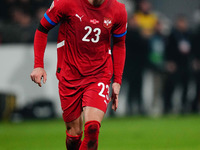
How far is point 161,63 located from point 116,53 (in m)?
7.21

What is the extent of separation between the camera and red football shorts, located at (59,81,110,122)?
5238 mm

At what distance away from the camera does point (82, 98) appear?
5.39 meters

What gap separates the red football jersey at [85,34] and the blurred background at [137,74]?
178 inches

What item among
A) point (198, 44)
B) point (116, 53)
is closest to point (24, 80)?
point (198, 44)

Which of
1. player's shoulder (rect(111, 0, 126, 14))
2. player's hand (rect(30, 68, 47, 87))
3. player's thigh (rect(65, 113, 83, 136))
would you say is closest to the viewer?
player's hand (rect(30, 68, 47, 87))

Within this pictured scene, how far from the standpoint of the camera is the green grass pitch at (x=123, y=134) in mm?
8250

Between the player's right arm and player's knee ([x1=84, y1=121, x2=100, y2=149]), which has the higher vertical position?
the player's right arm

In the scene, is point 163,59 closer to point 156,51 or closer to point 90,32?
point 156,51

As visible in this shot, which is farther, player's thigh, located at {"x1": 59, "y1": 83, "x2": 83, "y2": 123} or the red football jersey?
player's thigh, located at {"x1": 59, "y1": 83, "x2": 83, "y2": 123}

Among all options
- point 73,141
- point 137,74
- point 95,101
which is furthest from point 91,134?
point 137,74

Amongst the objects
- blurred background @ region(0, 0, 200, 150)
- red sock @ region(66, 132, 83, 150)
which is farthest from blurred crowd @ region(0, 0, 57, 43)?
red sock @ region(66, 132, 83, 150)

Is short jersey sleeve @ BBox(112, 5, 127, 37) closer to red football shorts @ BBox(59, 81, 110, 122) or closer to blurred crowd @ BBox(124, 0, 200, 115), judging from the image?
red football shorts @ BBox(59, 81, 110, 122)

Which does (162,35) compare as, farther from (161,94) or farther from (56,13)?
(56,13)

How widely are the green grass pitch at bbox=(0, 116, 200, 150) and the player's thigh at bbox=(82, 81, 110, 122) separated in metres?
2.78
